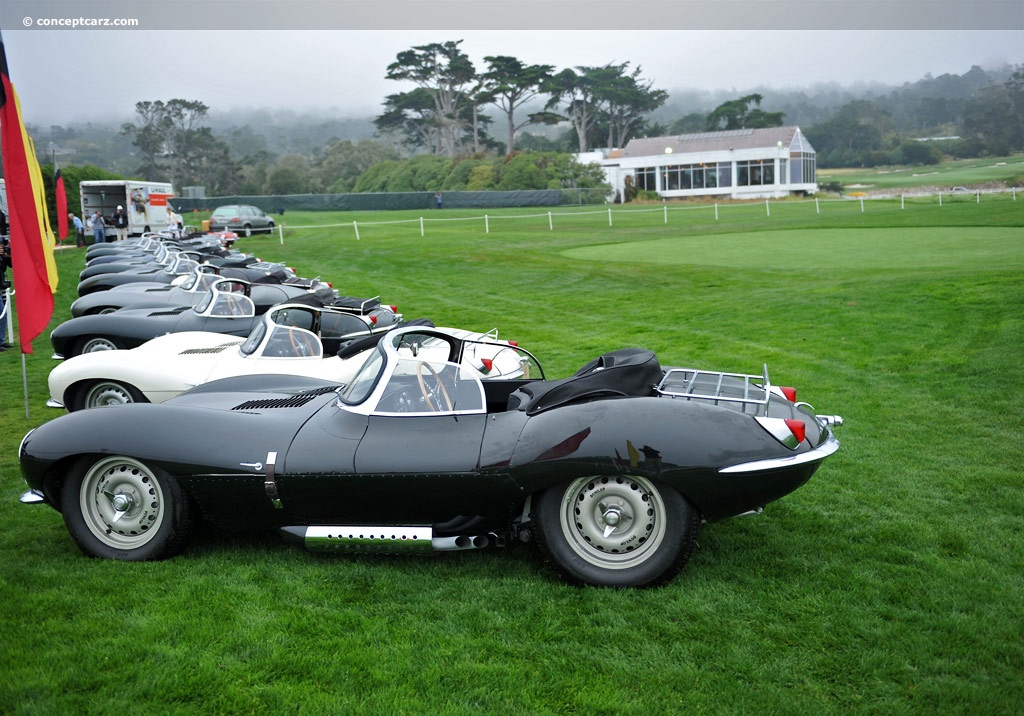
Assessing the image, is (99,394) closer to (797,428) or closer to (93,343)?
(93,343)

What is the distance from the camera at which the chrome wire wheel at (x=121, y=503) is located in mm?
5277

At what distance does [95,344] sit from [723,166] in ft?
213

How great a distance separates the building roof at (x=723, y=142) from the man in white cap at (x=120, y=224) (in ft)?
153

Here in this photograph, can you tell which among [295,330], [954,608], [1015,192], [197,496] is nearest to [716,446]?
[954,608]

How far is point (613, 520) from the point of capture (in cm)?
476

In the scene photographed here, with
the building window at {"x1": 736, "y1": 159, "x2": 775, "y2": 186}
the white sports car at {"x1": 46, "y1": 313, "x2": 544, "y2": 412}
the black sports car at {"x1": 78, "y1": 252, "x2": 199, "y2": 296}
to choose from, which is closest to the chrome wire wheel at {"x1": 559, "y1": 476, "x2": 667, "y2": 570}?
the white sports car at {"x1": 46, "y1": 313, "x2": 544, "y2": 412}

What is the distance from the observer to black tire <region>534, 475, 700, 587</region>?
4727 mm

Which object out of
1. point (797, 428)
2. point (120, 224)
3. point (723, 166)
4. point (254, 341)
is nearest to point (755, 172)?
point (723, 166)

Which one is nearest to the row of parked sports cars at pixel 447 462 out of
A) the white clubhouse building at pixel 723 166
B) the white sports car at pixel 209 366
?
the white sports car at pixel 209 366

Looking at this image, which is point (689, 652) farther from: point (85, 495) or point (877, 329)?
point (877, 329)

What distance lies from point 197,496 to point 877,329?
33.5 feet

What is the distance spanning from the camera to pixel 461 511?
16.5 feet

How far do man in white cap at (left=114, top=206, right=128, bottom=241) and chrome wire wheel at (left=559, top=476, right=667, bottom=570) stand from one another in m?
36.5

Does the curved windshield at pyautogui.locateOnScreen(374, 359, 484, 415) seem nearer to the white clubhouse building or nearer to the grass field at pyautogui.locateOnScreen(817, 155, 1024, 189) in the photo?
the grass field at pyautogui.locateOnScreen(817, 155, 1024, 189)
